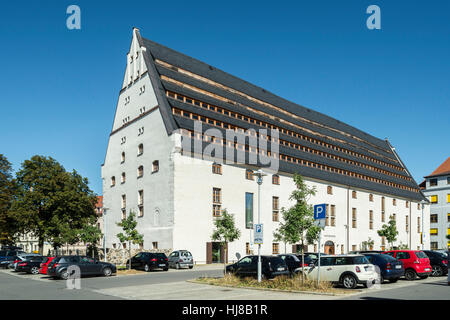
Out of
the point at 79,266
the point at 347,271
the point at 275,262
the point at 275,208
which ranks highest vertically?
the point at 275,208

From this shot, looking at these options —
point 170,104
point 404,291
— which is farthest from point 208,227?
point 404,291

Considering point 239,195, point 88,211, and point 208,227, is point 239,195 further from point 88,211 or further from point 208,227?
point 88,211

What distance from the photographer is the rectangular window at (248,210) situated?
46.9 m

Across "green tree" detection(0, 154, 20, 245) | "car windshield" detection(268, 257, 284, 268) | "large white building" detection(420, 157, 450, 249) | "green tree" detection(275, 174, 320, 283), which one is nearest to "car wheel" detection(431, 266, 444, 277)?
"green tree" detection(275, 174, 320, 283)

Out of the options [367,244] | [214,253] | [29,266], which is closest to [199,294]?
[29,266]

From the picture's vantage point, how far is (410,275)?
2372cm

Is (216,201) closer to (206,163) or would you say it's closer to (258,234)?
(206,163)

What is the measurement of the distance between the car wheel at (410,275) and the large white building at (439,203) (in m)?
64.0

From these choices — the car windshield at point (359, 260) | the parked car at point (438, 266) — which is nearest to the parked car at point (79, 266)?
the car windshield at point (359, 260)

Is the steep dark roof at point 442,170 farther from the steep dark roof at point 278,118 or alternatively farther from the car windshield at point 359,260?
the car windshield at point 359,260

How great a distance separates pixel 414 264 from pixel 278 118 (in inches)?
1463

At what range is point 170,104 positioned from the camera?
144 feet

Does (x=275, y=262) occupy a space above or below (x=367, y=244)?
above
